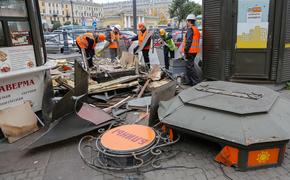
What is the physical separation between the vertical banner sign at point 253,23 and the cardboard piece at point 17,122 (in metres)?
4.91

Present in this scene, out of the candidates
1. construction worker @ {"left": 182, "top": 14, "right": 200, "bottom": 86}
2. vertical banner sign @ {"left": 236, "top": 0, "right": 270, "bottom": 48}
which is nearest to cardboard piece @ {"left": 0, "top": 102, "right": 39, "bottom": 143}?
construction worker @ {"left": 182, "top": 14, "right": 200, "bottom": 86}

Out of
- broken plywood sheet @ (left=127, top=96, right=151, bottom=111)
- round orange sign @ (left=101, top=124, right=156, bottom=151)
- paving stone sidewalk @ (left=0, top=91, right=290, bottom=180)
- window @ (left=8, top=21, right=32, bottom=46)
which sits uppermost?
window @ (left=8, top=21, right=32, bottom=46)

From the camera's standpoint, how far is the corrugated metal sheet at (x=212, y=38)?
607 cm

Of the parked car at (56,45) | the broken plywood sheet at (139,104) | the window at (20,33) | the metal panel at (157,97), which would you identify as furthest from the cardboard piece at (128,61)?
the parked car at (56,45)

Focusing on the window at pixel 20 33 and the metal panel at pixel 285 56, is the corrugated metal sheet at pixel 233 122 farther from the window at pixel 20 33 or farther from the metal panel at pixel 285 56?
the window at pixel 20 33

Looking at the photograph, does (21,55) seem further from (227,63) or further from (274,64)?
(274,64)

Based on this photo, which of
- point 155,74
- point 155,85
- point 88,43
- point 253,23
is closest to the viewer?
point 253,23

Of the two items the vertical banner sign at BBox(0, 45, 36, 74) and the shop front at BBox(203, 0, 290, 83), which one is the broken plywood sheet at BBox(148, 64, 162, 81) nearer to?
the shop front at BBox(203, 0, 290, 83)

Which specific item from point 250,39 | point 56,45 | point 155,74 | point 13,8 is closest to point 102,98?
point 155,74

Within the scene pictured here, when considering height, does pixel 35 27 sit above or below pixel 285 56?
above

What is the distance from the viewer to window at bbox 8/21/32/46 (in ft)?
13.5

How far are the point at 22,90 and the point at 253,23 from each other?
5.19 meters

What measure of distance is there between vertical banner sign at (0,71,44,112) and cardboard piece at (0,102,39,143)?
4.4 inches

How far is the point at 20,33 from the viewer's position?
14.0ft
